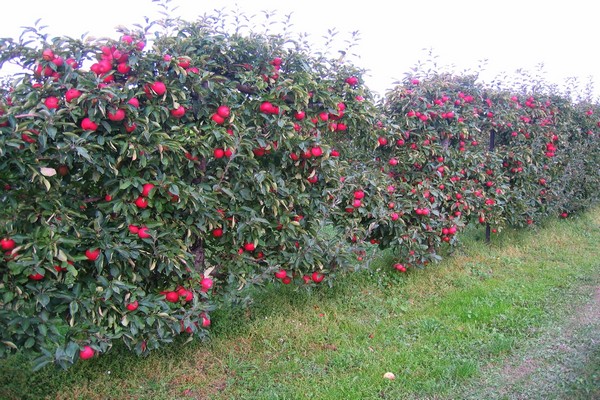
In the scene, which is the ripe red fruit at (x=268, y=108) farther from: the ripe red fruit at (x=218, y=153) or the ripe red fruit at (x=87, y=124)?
the ripe red fruit at (x=87, y=124)

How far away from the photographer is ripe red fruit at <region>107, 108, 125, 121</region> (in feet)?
8.79

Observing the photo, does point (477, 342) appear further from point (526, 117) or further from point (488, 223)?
point (526, 117)

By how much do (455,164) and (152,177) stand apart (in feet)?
11.9

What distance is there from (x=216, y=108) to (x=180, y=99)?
298 millimetres

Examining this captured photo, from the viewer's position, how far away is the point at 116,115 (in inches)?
105

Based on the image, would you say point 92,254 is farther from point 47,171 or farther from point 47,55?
point 47,55

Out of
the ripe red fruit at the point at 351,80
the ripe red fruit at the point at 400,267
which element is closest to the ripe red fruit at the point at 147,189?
the ripe red fruit at the point at 351,80

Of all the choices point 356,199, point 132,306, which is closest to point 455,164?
point 356,199

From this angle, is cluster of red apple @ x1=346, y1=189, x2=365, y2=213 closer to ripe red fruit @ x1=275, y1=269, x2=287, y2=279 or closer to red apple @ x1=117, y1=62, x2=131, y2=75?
ripe red fruit @ x1=275, y1=269, x2=287, y2=279

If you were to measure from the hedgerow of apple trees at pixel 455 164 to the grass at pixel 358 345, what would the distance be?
1.86ft

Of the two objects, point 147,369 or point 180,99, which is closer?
point 180,99

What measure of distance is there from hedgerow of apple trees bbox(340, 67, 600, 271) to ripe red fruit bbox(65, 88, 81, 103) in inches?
96.0

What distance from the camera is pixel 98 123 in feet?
8.81

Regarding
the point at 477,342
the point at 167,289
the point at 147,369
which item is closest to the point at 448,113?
the point at 477,342
